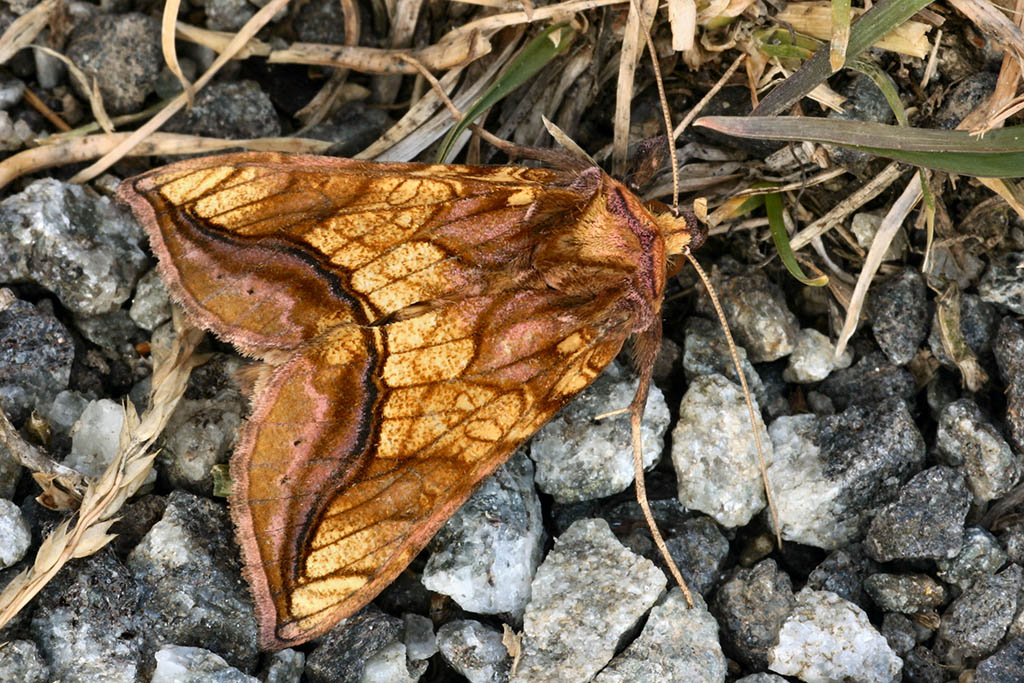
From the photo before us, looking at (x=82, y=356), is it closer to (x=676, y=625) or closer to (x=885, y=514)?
(x=676, y=625)

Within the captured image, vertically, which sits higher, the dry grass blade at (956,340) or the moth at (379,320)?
the moth at (379,320)

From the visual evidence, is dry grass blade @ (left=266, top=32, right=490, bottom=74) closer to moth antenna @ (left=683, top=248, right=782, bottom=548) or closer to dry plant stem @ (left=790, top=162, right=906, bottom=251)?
moth antenna @ (left=683, top=248, right=782, bottom=548)

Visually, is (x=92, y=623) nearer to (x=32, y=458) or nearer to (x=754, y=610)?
(x=32, y=458)

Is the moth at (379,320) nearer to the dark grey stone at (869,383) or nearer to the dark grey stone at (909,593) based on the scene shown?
the dark grey stone at (869,383)

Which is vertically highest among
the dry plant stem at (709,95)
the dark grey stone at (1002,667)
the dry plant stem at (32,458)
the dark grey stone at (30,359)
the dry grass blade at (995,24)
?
the dry grass blade at (995,24)

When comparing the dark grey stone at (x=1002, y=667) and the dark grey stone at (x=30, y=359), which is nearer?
the dark grey stone at (x=1002, y=667)

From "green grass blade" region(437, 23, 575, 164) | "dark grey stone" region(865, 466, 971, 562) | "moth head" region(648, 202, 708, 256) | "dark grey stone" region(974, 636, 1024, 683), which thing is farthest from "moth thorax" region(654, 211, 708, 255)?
"dark grey stone" region(974, 636, 1024, 683)

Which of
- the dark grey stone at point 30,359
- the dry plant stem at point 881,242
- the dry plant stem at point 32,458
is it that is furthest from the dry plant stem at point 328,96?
the dry plant stem at point 881,242

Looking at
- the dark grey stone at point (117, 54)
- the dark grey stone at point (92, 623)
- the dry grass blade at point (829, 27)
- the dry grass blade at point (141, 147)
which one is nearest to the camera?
the dark grey stone at point (92, 623)
